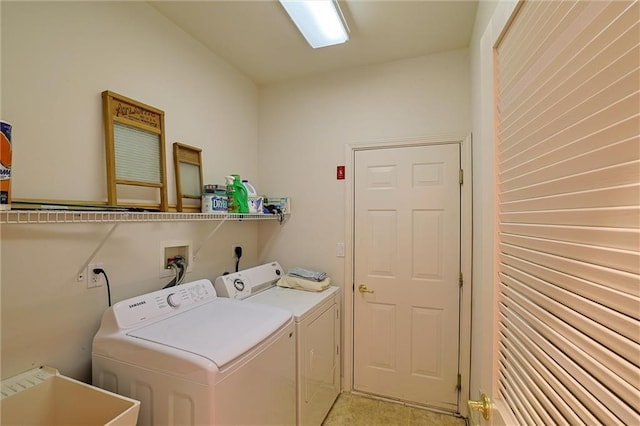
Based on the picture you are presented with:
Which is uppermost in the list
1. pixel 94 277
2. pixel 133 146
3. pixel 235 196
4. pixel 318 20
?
pixel 318 20

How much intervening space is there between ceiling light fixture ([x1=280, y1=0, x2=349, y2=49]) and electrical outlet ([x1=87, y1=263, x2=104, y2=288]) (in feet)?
5.67

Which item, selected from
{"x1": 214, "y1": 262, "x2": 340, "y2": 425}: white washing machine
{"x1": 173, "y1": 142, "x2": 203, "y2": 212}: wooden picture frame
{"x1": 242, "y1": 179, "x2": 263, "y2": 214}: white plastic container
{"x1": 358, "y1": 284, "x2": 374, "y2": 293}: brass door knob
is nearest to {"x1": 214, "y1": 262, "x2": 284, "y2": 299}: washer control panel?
{"x1": 214, "y1": 262, "x2": 340, "y2": 425}: white washing machine

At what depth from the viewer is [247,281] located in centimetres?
218

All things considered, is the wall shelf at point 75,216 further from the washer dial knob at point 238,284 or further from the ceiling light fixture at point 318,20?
the ceiling light fixture at point 318,20

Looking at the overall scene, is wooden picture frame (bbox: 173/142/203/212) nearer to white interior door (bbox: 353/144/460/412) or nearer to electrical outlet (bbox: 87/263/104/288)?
electrical outlet (bbox: 87/263/104/288)

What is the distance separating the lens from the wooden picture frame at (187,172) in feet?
6.29

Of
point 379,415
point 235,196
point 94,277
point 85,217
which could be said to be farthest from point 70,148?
point 379,415

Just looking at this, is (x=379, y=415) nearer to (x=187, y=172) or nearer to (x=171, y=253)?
(x=171, y=253)

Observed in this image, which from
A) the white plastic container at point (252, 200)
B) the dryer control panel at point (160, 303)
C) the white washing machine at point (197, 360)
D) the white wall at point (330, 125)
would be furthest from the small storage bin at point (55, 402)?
the white wall at point (330, 125)

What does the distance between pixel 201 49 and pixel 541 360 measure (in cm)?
257

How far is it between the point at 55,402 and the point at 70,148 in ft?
3.64

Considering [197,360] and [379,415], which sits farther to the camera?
[379,415]

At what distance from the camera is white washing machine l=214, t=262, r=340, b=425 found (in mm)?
1780

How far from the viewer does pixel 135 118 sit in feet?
5.40
